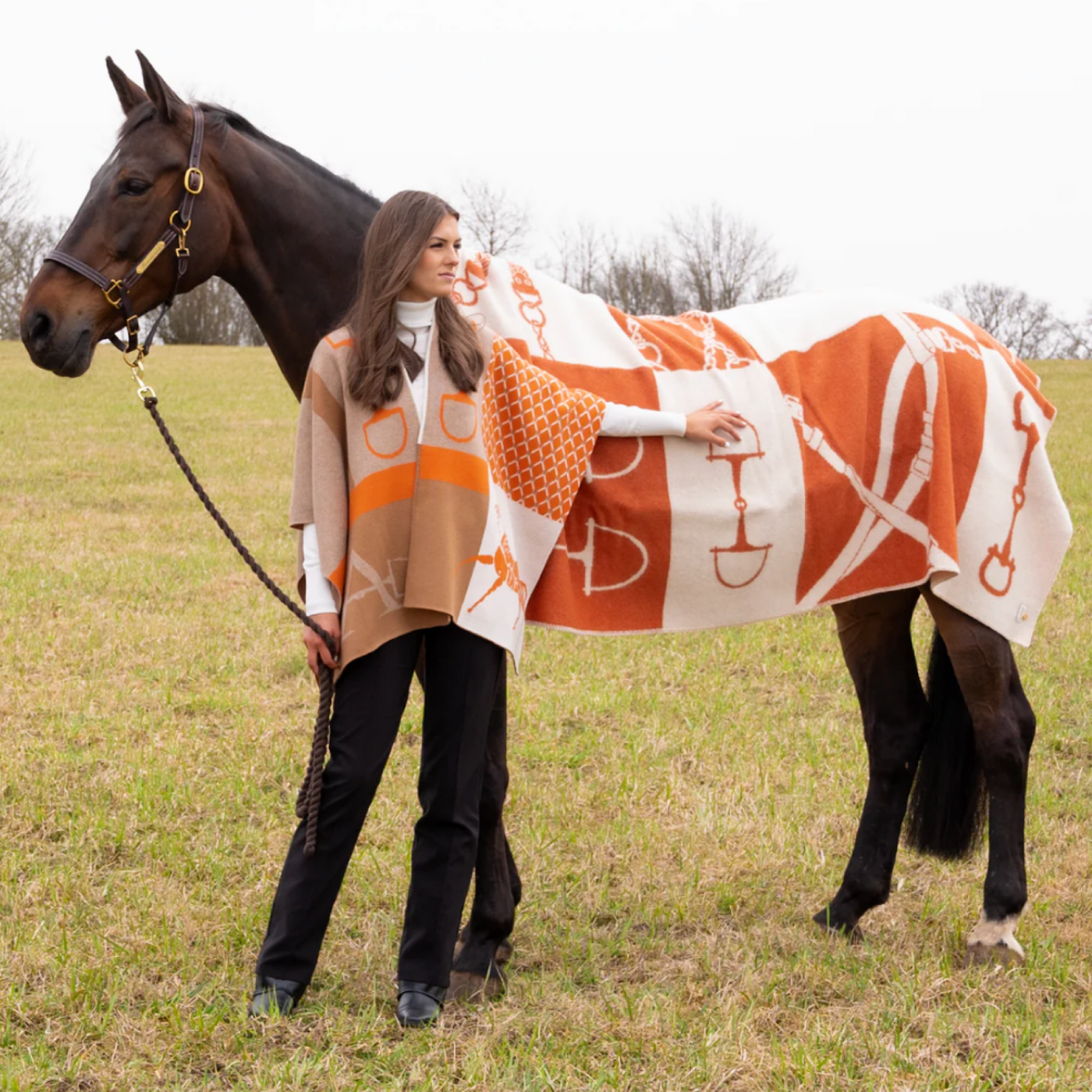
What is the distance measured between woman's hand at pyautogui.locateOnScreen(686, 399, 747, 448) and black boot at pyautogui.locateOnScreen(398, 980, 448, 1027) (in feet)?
4.77

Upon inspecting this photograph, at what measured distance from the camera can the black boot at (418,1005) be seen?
2715 millimetres

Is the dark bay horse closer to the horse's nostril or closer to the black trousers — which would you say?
the horse's nostril

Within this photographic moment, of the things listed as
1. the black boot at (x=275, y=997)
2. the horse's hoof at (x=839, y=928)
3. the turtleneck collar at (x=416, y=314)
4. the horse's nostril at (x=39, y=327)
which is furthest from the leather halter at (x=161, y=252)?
the horse's hoof at (x=839, y=928)

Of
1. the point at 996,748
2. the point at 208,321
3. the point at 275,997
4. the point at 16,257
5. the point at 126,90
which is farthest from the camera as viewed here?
the point at 208,321

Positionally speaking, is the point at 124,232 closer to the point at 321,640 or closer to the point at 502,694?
the point at 321,640

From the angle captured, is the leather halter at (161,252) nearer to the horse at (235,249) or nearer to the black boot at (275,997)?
the horse at (235,249)

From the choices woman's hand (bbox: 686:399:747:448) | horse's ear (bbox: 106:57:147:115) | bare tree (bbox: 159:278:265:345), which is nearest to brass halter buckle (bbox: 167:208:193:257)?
horse's ear (bbox: 106:57:147:115)

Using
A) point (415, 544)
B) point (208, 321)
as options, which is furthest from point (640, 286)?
point (415, 544)

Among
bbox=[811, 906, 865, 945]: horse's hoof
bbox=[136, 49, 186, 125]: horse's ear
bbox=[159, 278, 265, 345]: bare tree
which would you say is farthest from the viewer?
bbox=[159, 278, 265, 345]: bare tree

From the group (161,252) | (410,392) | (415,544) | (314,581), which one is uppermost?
(161,252)

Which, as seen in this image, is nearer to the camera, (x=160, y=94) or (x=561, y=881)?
(x=160, y=94)

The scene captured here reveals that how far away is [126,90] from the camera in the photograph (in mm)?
2840

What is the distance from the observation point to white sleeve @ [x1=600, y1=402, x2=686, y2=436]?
282cm

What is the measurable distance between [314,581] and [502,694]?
55cm
